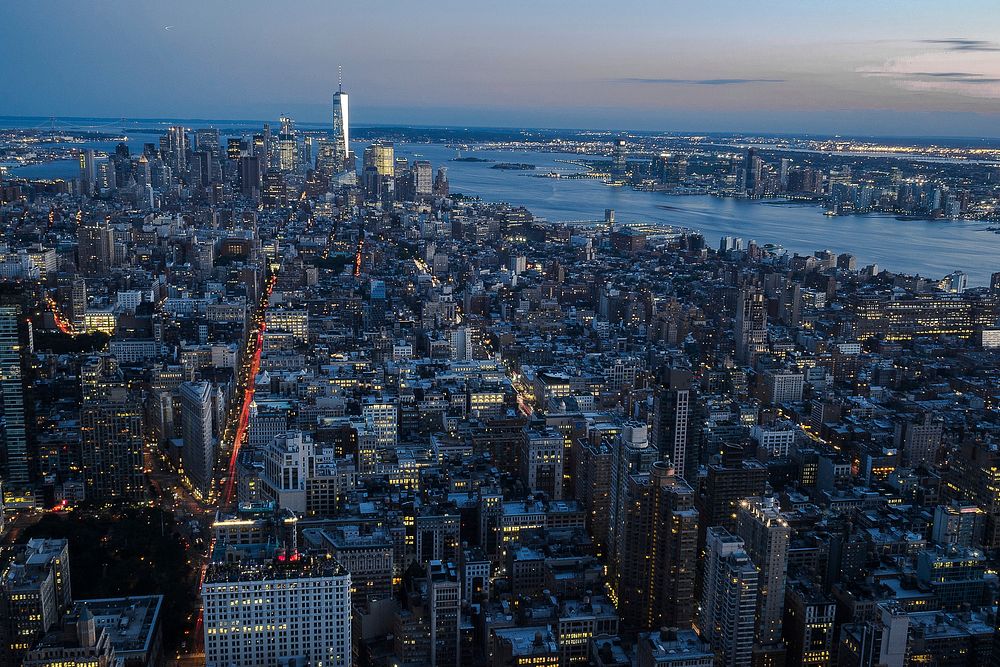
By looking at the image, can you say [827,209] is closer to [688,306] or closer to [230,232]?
[688,306]

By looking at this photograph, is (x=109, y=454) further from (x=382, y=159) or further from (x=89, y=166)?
(x=382, y=159)

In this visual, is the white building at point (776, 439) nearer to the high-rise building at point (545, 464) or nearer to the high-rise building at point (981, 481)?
the high-rise building at point (981, 481)

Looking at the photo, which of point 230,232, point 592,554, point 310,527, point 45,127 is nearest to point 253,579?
point 310,527

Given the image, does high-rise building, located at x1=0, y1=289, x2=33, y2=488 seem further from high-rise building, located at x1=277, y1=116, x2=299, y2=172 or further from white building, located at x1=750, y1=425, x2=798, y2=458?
high-rise building, located at x1=277, y1=116, x2=299, y2=172

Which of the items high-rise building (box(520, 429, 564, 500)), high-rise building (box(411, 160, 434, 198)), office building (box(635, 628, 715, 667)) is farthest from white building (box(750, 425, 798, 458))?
high-rise building (box(411, 160, 434, 198))

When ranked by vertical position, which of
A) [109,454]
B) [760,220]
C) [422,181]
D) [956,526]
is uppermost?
[422,181]

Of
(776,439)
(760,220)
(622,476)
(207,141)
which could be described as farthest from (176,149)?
(622,476)

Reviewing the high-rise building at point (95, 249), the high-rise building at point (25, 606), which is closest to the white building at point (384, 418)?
the high-rise building at point (25, 606)
